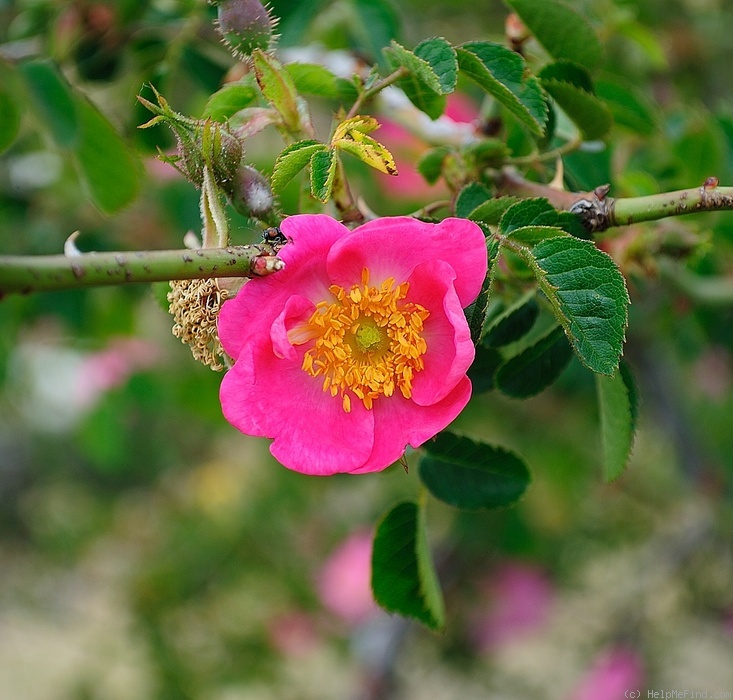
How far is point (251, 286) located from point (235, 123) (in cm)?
18

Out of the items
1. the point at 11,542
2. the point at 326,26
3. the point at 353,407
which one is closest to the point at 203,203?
the point at 353,407

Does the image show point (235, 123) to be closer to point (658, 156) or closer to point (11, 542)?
point (658, 156)

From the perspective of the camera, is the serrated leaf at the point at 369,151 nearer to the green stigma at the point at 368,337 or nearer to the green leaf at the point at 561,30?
the green stigma at the point at 368,337

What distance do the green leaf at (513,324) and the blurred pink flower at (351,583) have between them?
5.94ft

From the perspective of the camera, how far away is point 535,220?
67cm

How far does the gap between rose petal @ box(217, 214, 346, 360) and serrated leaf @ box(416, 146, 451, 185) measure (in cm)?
24

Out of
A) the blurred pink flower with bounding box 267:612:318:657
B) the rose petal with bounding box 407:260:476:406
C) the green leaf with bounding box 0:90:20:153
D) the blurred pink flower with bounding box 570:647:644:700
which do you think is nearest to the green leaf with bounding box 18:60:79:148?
the green leaf with bounding box 0:90:20:153

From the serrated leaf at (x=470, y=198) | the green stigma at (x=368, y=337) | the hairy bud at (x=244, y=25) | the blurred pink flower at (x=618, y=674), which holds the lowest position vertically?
the blurred pink flower at (x=618, y=674)

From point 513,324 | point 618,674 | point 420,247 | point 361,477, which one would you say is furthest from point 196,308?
point 618,674

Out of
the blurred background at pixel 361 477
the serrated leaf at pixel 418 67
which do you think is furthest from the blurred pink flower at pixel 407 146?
the serrated leaf at pixel 418 67

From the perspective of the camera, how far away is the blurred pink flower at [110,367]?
93.3 inches

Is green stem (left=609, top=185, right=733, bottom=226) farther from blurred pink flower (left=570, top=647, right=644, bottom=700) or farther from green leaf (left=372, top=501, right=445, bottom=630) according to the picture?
blurred pink flower (left=570, top=647, right=644, bottom=700)

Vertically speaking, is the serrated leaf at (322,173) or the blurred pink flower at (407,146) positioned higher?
the serrated leaf at (322,173)

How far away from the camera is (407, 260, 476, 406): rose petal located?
583 mm
